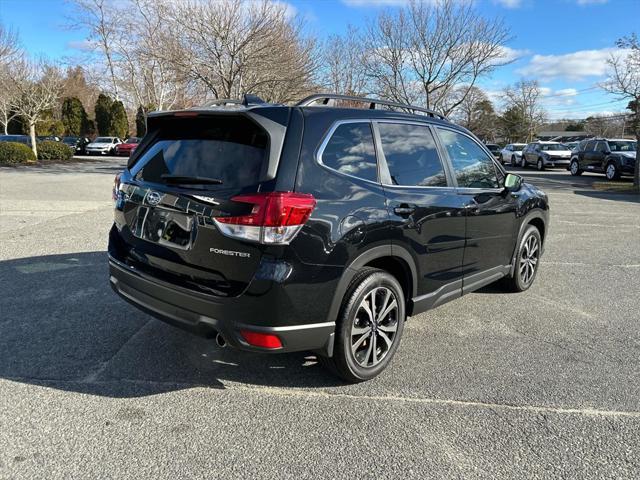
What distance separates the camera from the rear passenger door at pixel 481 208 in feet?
13.8

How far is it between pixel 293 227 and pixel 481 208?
225 cm

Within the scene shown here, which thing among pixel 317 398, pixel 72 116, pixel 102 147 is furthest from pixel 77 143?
pixel 317 398

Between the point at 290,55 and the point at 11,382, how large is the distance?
18660mm

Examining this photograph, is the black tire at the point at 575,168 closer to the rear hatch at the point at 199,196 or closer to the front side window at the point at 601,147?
the front side window at the point at 601,147

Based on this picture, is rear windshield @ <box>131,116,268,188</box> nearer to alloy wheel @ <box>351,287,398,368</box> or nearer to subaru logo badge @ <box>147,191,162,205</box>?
subaru logo badge @ <box>147,191,162,205</box>

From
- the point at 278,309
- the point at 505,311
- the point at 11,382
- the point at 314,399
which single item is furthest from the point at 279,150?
the point at 505,311

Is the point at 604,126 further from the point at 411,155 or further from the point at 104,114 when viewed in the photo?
the point at 411,155

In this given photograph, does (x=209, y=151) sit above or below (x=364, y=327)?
above

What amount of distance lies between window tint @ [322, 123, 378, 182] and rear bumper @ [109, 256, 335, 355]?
1.00 meters

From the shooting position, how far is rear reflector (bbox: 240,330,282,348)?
→ 2.82 m

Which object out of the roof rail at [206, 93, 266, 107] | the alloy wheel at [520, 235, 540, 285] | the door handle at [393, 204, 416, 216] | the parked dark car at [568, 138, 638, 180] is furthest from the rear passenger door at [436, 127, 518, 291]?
the parked dark car at [568, 138, 638, 180]

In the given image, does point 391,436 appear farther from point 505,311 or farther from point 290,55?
point 290,55

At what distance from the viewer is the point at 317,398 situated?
321 cm

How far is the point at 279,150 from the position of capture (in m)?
2.84
